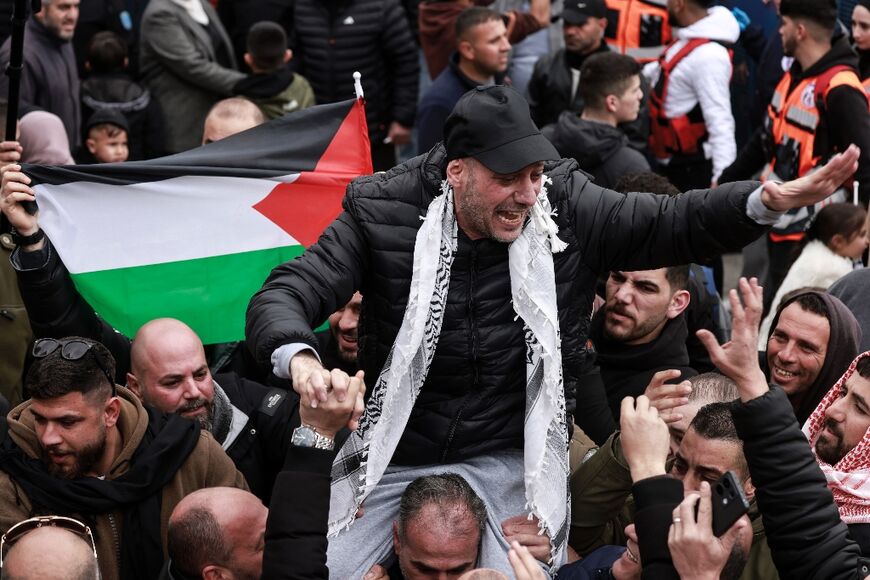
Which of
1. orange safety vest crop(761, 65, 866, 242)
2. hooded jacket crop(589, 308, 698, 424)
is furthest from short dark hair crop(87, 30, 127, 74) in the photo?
hooded jacket crop(589, 308, 698, 424)

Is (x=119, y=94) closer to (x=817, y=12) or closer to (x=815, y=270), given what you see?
(x=817, y=12)

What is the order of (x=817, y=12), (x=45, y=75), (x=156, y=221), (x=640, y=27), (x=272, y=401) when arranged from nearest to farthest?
(x=272, y=401), (x=156, y=221), (x=817, y=12), (x=45, y=75), (x=640, y=27)

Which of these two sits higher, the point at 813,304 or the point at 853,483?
the point at 853,483

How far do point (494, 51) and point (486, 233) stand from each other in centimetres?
485

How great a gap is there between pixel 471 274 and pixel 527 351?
1.00ft

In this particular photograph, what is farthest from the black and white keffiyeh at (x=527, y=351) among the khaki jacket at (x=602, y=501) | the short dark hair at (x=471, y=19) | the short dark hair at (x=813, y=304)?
the short dark hair at (x=471, y=19)

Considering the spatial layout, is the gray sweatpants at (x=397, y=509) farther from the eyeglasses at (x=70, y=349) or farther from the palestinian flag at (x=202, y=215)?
the palestinian flag at (x=202, y=215)

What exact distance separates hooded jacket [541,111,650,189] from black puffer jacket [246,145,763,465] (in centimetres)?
323

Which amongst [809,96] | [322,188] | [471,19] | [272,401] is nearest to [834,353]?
[272,401]

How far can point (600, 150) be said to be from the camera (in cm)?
766

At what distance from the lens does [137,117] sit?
356 inches

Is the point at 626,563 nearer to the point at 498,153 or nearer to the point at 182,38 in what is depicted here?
the point at 498,153

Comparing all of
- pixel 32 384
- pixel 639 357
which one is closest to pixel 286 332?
pixel 32 384

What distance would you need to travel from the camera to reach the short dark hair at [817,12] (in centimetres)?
765
